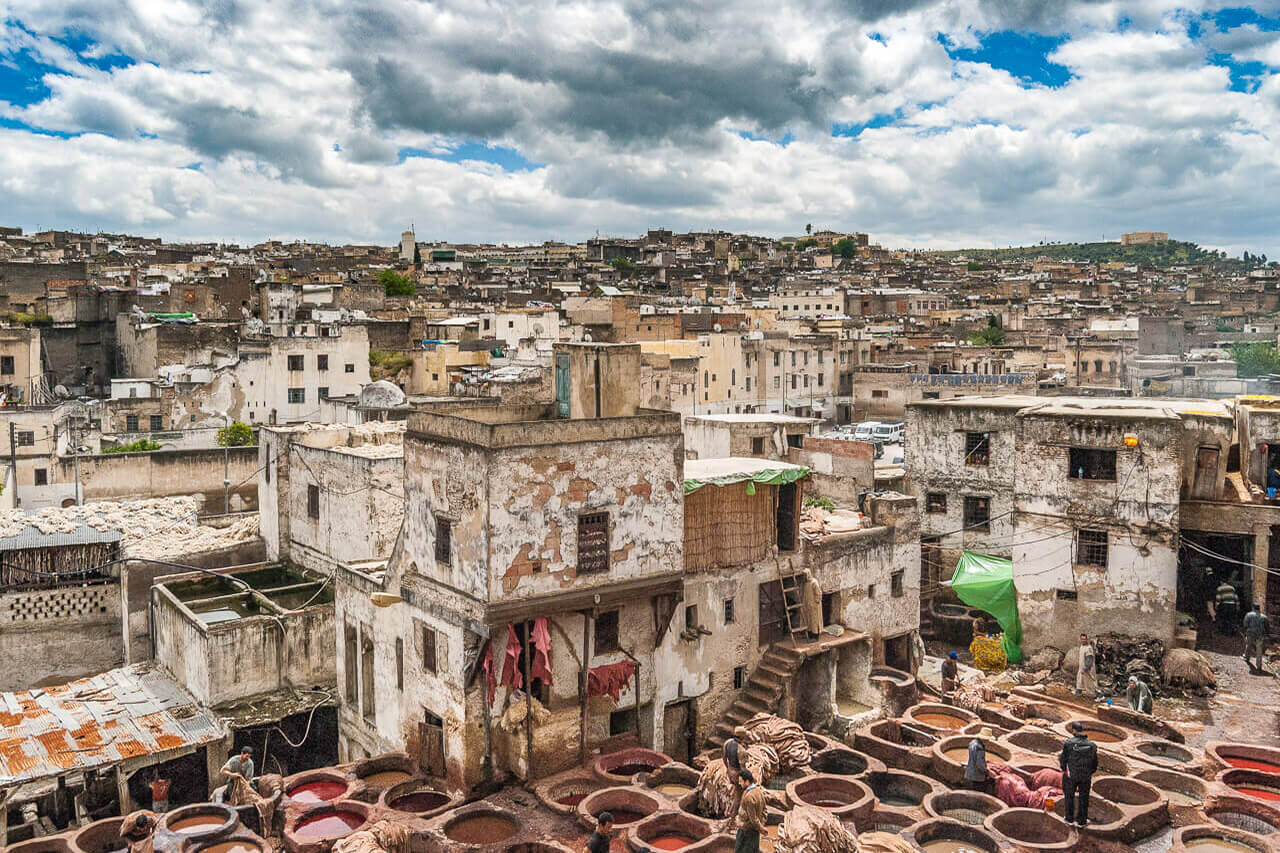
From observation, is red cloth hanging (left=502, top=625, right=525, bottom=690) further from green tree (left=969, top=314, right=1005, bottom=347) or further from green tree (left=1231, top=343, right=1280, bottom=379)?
green tree (left=969, top=314, right=1005, bottom=347)

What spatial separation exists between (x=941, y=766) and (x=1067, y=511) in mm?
9481

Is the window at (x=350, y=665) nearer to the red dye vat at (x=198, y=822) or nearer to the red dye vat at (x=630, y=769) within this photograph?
the red dye vat at (x=198, y=822)

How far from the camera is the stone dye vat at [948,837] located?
16469 mm

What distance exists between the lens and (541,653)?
1831 centimetres

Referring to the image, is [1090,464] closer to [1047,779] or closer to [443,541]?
[1047,779]

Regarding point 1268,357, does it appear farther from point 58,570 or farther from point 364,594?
point 58,570

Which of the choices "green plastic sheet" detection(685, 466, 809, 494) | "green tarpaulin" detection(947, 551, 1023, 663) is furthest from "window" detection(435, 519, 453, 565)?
"green tarpaulin" detection(947, 551, 1023, 663)

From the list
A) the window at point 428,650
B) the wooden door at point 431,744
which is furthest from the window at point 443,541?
the wooden door at point 431,744

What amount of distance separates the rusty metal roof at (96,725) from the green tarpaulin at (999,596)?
1779cm

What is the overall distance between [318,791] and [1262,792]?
16.1 meters

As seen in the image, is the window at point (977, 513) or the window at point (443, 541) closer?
the window at point (443, 541)

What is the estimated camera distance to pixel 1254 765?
19.3 meters

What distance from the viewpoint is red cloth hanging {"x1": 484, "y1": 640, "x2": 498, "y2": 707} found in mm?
17781

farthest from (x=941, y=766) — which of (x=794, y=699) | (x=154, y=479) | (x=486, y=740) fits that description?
(x=154, y=479)
